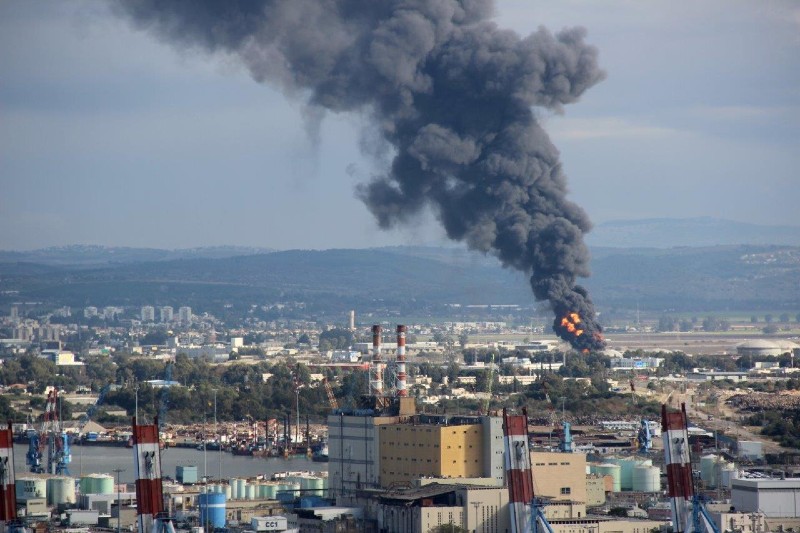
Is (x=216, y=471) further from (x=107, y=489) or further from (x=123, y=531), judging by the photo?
(x=123, y=531)

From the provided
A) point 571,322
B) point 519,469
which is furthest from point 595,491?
point 571,322

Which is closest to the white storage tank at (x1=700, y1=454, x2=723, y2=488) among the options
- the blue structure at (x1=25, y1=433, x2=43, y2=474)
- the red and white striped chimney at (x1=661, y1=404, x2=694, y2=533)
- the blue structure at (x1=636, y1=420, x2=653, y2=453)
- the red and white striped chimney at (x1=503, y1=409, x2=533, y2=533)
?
the blue structure at (x1=636, y1=420, x2=653, y2=453)

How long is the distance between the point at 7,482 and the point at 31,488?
80.0 ft

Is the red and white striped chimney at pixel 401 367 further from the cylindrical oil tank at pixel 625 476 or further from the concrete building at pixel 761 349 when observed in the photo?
the concrete building at pixel 761 349

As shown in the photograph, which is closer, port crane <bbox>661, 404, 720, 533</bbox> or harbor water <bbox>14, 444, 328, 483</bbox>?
port crane <bbox>661, 404, 720, 533</bbox>

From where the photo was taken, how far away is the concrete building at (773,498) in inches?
2073

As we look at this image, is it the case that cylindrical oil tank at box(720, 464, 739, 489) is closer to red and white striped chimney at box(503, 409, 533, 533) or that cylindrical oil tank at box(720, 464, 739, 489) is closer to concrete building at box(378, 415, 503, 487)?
concrete building at box(378, 415, 503, 487)

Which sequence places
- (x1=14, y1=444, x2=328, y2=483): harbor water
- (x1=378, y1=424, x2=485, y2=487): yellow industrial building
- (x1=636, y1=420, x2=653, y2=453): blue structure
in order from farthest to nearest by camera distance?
1. (x1=636, y1=420, x2=653, y2=453): blue structure
2. (x1=14, y1=444, x2=328, y2=483): harbor water
3. (x1=378, y1=424, x2=485, y2=487): yellow industrial building

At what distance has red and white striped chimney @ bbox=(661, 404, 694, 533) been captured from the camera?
3834cm

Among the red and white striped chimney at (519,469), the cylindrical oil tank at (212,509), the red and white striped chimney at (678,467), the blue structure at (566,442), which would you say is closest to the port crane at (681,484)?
the red and white striped chimney at (678,467)

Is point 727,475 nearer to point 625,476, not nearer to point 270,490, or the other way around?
point 625,476

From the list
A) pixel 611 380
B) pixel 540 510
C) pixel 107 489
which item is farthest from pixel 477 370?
pixel 540 510

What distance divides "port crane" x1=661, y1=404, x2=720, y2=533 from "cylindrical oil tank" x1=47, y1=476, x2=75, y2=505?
2822 centimetres

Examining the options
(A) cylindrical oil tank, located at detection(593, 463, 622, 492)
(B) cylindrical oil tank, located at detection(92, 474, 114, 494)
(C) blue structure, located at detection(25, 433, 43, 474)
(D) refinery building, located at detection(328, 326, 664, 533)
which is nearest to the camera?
(D) refinery building, located at detection(328, 326, 664, 533)
